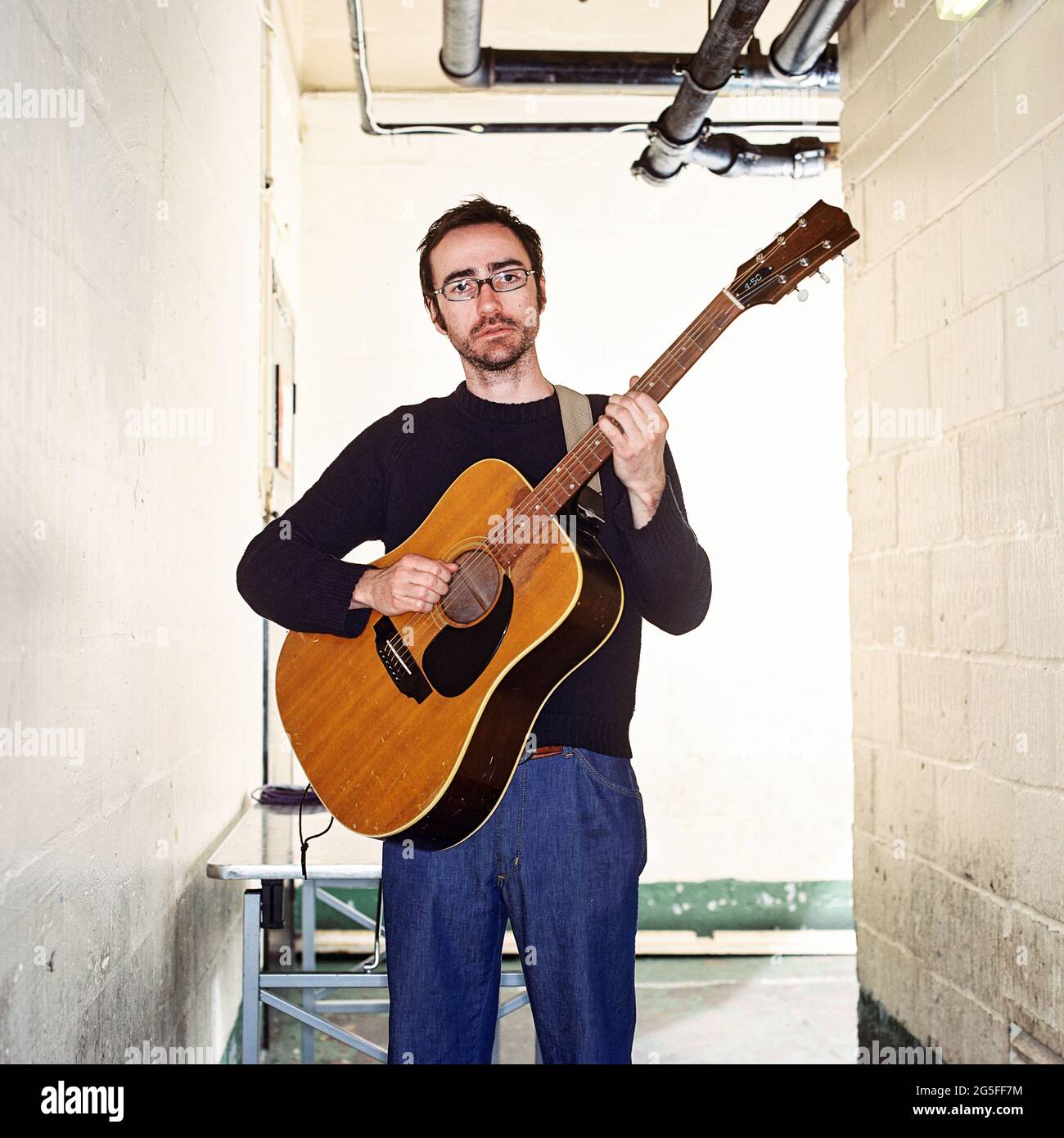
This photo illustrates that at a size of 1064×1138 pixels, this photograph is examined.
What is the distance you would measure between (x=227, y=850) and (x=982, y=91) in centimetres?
208

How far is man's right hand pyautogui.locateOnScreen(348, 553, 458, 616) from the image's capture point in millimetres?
1624

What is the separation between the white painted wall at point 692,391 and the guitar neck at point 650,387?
2.26 metres

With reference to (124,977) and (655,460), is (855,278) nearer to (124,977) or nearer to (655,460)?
(655,460)

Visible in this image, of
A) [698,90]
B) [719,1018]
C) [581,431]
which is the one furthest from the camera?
[719,1018]

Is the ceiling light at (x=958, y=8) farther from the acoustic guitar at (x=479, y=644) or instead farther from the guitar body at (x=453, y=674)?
the guitar body at (x=453, y=674)

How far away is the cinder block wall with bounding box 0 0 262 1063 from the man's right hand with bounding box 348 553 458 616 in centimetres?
39

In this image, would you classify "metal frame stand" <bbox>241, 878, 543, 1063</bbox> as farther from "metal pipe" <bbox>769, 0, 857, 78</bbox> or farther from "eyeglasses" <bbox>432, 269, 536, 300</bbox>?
"metal pipe" <bbox>769, 0, 857, 78</bbox>

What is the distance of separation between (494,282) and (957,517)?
1.05 meters

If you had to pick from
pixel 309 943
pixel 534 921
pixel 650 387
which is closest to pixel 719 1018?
pixel 309 943

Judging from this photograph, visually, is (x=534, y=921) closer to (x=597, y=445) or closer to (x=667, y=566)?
(x=667, y=566)

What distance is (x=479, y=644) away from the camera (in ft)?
5.23

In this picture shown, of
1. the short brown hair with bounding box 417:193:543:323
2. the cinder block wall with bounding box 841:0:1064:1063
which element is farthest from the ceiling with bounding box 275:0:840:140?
the short brown hair with bounding box 417:193:543:323

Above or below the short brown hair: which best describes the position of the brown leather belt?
below

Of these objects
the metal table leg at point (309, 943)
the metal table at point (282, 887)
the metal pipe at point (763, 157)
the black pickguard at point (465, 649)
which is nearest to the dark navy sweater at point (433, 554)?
the black pickguard at point (465, 649)
